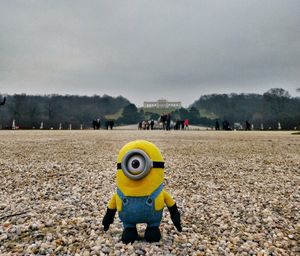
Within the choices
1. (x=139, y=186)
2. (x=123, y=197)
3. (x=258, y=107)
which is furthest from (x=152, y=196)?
(x=258, y=107)

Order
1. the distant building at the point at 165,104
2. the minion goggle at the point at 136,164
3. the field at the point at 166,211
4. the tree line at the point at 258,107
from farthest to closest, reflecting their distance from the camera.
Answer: the distant building at the point at 165,104, the tree line at the point at 258,107, the field at the point at 166,211, the minion goggle at the point at 136,164

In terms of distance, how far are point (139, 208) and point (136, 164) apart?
0.54 metres

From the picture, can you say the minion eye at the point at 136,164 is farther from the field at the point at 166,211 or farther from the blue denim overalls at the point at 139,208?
the field at the point at 166,211

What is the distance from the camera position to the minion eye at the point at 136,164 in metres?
3.79

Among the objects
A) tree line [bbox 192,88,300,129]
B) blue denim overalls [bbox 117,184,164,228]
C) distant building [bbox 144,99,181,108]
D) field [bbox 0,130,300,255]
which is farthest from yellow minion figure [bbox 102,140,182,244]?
distant building [bbox 144,99,181,108]

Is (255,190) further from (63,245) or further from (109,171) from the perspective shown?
(63,245)

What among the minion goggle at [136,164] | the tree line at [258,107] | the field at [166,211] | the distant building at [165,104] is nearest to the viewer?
the minion goggle at [136,164]

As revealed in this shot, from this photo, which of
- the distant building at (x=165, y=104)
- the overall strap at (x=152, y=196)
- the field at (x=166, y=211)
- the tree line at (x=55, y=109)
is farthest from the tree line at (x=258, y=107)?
the overall strap at (x=152, y=196)

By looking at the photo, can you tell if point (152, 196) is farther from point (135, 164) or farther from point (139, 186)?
point (135, 164)

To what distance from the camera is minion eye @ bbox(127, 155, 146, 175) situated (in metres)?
3.79

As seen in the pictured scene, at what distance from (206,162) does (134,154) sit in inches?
275

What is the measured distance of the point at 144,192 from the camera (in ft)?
12.6

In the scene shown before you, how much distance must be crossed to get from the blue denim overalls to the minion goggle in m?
0.28

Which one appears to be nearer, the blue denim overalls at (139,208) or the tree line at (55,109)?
the blue denim overalls at (139,208)
